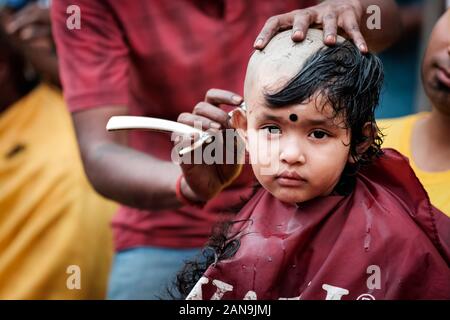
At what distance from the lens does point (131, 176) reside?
1.99 m

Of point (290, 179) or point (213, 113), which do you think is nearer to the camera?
point (290, 179)

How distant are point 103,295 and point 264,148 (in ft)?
4.61

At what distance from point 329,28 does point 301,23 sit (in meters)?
0.05

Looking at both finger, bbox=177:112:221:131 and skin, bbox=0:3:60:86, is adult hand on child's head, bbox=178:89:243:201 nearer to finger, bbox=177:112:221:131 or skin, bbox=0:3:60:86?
finger, bbox=177:112:221:131

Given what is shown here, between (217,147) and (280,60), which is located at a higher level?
(280,60)

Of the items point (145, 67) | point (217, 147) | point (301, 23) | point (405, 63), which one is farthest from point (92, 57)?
point (405, 63)

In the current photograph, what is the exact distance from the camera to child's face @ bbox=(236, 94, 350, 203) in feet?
4.47

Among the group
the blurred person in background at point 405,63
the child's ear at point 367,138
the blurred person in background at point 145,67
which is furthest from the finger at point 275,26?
the blurred person in background at point 405,63

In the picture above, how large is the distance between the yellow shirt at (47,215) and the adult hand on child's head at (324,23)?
1341 mm

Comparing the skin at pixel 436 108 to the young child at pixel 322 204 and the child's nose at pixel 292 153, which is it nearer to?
the young child at pixel 322 204

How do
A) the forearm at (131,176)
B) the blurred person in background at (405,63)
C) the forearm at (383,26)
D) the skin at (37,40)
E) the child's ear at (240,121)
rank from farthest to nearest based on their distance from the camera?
the blurred person in background at (405,63), the skin at (37,40), the forearm at (131,176), the forearm at (383,26), the child's ear at (240,121)

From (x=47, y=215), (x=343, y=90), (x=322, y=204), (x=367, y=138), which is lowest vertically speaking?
(x=47, y=215)

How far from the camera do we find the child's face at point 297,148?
1361 mm

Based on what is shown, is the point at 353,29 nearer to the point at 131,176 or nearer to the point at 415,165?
the point at 415,165
